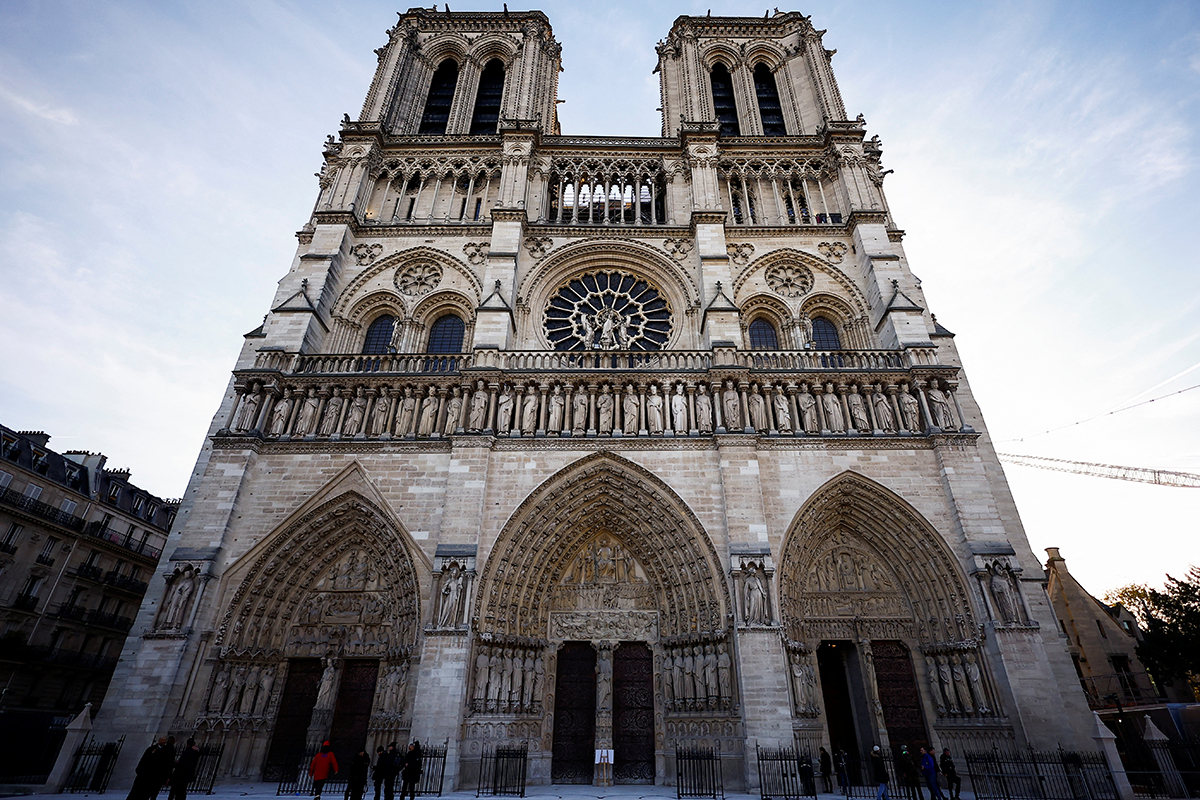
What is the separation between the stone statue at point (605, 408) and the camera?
1370 cm

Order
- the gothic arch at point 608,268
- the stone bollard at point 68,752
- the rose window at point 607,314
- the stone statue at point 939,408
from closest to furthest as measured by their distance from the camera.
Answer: the stone bollard at point 68,752 < the stone statue at point 939,408 < the gothic arch at point 608,268 < the rose window at point 607,314

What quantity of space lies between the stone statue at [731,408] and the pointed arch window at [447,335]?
767 centimetres

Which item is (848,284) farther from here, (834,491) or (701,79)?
(701,79)

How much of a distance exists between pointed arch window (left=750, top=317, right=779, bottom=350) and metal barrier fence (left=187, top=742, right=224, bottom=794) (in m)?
Result: 15.1

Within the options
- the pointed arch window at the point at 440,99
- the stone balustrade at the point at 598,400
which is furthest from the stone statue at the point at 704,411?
the pointed arch window at the point at 440,99

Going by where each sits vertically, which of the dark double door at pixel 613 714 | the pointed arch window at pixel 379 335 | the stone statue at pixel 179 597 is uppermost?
the pointed arch window at pixel 379 335

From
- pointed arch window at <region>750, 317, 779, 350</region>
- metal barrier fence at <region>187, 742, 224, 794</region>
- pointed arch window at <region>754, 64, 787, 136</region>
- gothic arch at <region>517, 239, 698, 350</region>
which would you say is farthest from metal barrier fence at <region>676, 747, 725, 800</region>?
pointed arch window at <region>754, 64, 787, 136</region>

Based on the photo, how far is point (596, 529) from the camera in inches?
547

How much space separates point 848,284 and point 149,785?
58.8 ft

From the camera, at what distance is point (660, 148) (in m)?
20.1

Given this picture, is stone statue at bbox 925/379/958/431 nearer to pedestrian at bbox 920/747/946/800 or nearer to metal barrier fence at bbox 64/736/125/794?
pedestrian at bbox 920/747/946/800

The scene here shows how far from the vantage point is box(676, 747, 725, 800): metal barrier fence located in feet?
32.7

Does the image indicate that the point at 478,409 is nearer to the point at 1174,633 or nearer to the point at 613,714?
the point at 613,714

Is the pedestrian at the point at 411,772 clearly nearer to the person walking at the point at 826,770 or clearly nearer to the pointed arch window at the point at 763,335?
the person walking at the point at 826,770
